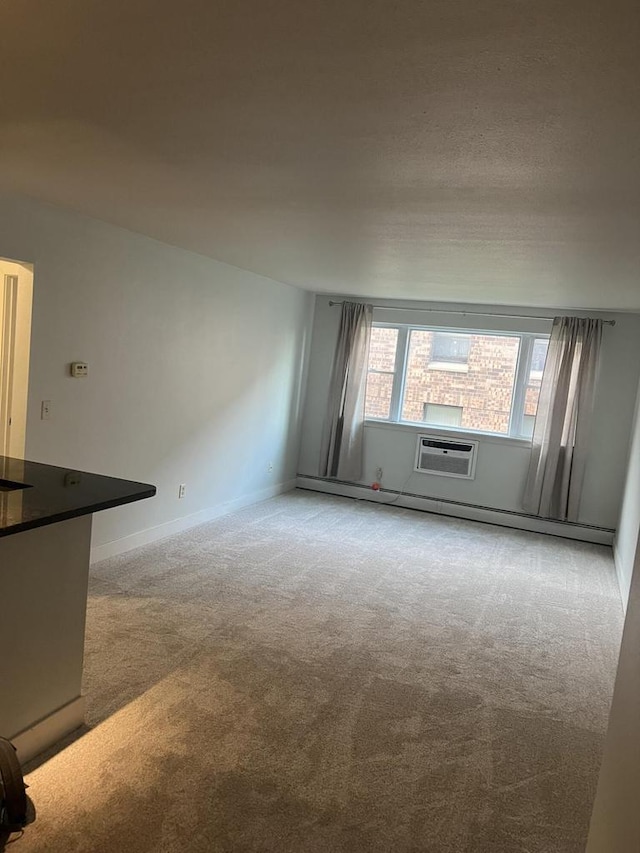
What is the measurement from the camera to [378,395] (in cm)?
712

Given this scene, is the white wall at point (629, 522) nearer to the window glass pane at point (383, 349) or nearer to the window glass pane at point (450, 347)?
the window glass pane at point (450, 347)

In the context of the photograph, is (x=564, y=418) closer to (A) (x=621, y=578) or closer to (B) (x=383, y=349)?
(A) (x=621, y=578)

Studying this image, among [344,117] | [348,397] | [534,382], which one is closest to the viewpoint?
[344,117]

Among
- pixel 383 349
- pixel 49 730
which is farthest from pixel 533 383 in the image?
pixel 49 730

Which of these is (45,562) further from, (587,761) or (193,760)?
(587,761)

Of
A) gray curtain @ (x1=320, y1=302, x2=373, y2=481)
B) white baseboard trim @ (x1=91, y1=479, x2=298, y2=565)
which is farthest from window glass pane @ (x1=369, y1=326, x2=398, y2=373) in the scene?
white baseboard trim @ (x1=91, y1=479, x2=298, y2=565)

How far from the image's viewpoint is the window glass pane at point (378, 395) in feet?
23.2

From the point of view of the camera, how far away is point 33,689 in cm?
231

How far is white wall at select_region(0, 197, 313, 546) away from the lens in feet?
12.3

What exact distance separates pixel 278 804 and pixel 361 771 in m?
0.38

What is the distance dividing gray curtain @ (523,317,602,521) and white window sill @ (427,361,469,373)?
850 millimetres

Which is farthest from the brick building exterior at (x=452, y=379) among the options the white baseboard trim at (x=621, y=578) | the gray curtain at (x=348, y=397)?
the white baseboard trim at (x=621, y=578)

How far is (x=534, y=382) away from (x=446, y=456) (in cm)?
119

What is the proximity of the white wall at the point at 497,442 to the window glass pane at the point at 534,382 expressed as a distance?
169 mm
